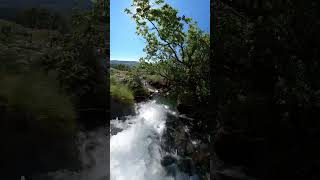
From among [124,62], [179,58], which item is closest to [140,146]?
[124,62]

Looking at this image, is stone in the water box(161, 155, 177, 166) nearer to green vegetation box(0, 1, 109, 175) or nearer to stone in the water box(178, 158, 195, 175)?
stone in the water box(178, 158, 195, 175)

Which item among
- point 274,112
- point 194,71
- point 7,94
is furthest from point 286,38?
point 7,94

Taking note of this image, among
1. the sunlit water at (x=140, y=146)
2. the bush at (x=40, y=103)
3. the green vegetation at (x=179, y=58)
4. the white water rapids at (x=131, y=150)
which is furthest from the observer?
the green vegetation at (x=179, y=58)

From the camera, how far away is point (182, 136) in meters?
4.24

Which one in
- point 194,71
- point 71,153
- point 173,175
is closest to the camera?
point 71,153

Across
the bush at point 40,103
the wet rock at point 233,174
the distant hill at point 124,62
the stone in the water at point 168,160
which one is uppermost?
the distant hill at point 124,62

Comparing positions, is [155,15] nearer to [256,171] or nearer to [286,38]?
[286,38]

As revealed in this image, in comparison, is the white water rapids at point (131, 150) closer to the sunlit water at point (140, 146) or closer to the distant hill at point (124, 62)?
the sunlit water at point (140, 146)

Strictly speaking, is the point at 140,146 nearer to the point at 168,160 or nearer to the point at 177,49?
the point at 168,160

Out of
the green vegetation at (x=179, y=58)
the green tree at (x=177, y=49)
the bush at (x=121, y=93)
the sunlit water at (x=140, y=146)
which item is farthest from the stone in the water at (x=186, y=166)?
the bush at (x=121, y=93)

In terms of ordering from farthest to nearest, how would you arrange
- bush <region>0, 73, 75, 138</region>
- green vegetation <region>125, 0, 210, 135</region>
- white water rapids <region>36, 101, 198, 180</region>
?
green vegetation <region>125, 0, 210, 135</region> < white water rapids <region>36, 101, 198, 180</region> < bush <region>0, 73, 75, 138</region>

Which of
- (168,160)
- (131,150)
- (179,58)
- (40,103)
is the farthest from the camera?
(179,58)

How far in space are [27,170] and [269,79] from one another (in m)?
2.46

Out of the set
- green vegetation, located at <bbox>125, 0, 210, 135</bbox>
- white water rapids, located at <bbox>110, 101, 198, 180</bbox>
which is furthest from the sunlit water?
green vegetation, located at <bbox>125, 0, 210, 135</bbox>
